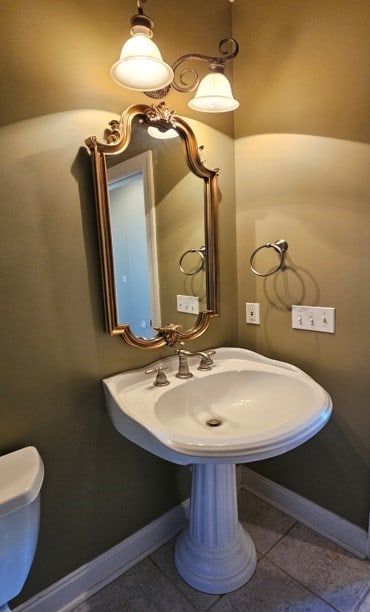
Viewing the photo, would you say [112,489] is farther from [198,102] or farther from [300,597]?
[198,102]

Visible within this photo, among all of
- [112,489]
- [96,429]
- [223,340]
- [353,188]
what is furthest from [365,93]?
[112,489]

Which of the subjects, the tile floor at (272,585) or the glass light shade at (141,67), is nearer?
the glass light shade at (141,67)

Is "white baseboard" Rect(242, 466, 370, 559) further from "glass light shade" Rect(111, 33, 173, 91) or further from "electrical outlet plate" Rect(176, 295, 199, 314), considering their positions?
"glass light shade" Rect(111, 33, 173, 91)

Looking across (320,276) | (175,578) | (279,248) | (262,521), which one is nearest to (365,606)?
(262,521)

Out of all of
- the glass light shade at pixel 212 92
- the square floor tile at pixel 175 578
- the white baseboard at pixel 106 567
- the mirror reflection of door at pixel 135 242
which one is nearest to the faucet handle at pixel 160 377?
the mirror reflection of door at pixel 135 242

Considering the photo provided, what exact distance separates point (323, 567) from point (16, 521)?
1.25m

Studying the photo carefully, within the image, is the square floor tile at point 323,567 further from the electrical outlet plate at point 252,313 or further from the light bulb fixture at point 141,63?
the light bulb fixture at point 141,63

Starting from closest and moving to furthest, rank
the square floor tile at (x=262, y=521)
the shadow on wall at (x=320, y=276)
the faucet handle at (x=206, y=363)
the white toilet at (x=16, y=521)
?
the white toilet at (x=16, y=521) < the shadow on wall at (x=320, y=276) < the faucet handle at (x=206, y=363) < the square floor tile at (x=262, y=521)

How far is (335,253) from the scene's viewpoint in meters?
1.28

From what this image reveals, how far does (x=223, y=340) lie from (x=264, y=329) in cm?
21

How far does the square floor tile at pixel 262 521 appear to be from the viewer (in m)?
1.47

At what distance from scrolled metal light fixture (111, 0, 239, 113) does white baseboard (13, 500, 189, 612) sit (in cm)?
176

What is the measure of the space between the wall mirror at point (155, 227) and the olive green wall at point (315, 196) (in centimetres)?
26

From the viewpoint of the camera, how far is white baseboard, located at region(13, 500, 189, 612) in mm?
1159
